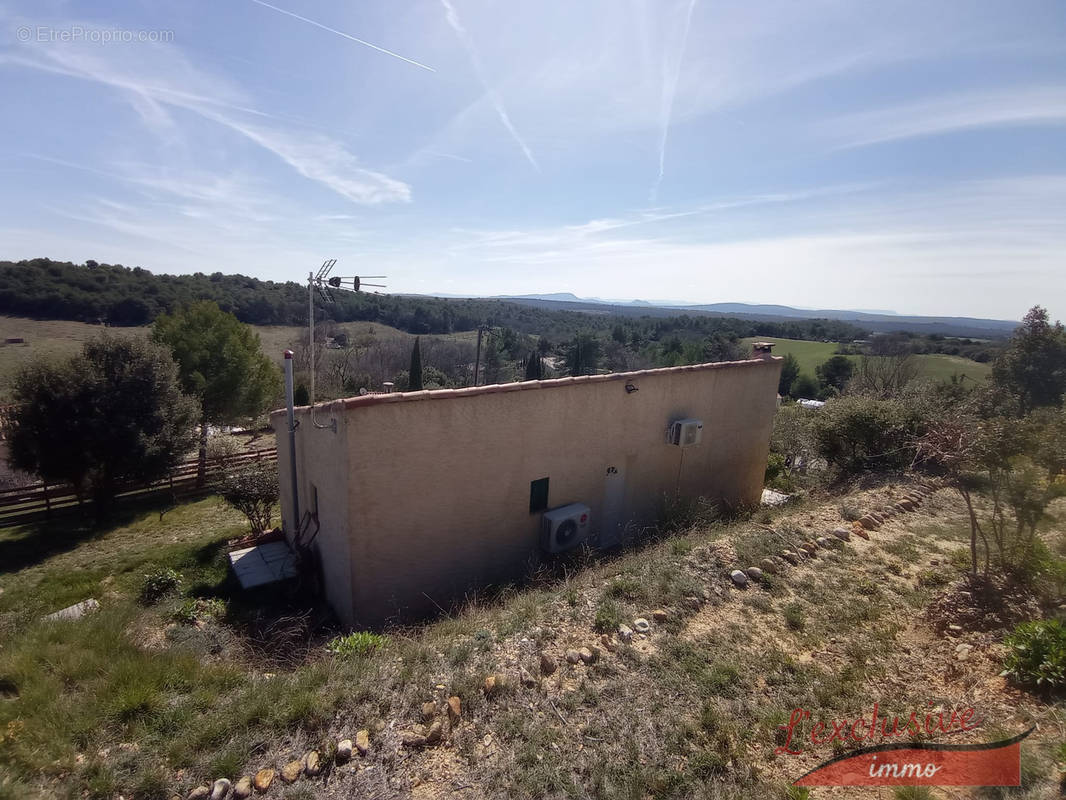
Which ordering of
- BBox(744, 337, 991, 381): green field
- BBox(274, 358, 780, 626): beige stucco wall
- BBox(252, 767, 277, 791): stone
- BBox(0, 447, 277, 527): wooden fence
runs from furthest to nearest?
BBox(744, 337, 991, 381): green field, BBox(0, 447, 277, 527): wooden fence, BBox(274, 358, 780, 626): beige stucco wall, BBox(252, 767, 277, 791): stone

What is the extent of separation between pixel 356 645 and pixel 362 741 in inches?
55.9

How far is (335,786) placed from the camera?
3084 millimetres

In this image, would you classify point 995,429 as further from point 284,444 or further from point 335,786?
point 284,444

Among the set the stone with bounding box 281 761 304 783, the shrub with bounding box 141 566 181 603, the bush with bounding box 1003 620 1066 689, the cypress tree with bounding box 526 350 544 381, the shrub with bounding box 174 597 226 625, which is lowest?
the shrub with bounding box 141 566 181 603

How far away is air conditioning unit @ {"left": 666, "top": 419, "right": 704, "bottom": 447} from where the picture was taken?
362 inches

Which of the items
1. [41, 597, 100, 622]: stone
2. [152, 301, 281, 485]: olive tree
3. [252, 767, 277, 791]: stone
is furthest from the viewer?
[152, 301, 281, 485]: olive tree

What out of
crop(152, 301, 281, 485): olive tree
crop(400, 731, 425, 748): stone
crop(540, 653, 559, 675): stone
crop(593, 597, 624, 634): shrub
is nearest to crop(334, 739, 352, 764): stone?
crop(400, 731, 425, 748): stone

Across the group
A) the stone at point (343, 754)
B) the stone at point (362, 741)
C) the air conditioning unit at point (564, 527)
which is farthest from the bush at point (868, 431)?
the stone at point (343, 754)

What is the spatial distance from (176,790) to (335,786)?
0.94m

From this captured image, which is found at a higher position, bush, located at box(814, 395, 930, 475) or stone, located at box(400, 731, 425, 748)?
bush, located at box(814, 395, 930, 475)

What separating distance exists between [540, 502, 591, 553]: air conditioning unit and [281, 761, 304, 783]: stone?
4.84 m

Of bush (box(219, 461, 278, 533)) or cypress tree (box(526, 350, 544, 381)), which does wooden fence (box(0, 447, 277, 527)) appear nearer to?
bush (box(219, 461, 278, 533))

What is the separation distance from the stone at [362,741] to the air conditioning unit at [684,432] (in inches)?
285

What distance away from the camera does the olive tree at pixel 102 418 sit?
1180 cm
